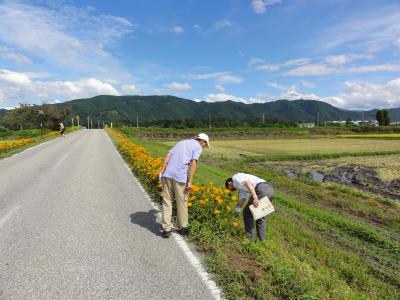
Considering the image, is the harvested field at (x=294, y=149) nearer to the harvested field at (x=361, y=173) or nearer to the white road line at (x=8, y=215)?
the harvested field at (x=361, y=173)

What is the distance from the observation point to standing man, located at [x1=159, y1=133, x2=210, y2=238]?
5715 millimetres

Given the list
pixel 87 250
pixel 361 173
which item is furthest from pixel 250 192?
pixel 361 173

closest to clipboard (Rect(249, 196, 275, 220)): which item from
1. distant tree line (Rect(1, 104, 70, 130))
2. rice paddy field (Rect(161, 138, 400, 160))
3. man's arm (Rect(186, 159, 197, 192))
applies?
man's arm (Rect(186, 159, 197, 192))

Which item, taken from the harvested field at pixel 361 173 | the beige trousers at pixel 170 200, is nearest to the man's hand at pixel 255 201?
the beige trousers at pixel 170 200

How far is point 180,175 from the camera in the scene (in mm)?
5719

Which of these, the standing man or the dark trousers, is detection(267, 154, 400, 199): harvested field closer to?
the dark trousers

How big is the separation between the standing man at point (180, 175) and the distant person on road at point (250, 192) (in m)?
0.72

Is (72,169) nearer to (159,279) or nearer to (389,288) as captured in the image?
(159,279)

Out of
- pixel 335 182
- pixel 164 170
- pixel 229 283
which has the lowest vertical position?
pixel 335 182

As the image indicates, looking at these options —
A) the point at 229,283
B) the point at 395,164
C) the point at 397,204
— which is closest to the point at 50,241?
the point at 229,283

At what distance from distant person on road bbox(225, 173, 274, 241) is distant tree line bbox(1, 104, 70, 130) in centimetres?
7744

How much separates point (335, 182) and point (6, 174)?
14.8 m

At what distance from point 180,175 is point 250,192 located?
1.24 metres

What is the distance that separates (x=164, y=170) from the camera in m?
5.91
